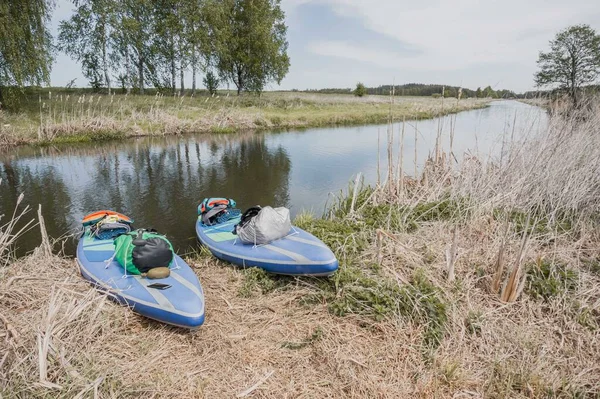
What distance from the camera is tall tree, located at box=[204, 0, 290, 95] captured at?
28141mm

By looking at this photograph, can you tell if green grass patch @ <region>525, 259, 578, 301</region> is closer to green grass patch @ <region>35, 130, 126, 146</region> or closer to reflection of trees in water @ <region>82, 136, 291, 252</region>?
reflection of trees in water @ <region>82, 136, 291, 252</region>

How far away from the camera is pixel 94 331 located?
2.87 meters

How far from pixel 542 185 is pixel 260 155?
10.5 m

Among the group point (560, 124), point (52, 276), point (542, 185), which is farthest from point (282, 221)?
point (560, 124)

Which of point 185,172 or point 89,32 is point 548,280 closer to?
point 185,172

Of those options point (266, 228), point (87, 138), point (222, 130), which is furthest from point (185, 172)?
point (222, 130)

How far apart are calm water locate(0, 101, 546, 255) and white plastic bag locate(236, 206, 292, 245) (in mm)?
1980

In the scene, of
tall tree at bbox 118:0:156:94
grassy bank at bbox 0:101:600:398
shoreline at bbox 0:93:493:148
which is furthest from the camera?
tall tree at bbox 118:0:156:94

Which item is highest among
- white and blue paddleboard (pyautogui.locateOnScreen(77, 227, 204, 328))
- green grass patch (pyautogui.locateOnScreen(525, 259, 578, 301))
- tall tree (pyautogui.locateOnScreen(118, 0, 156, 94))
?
tall tree (pyautogui.locateOnScreen(118, 0, 156, 94))

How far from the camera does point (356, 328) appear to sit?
124 inches

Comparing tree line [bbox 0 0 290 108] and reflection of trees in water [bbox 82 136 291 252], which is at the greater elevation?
tree line [bbox 0 0 290 108]

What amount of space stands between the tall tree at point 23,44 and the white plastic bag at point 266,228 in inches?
609

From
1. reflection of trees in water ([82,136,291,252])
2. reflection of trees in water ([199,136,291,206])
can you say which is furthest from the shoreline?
reflection of trees in water ([199,136,291,206])

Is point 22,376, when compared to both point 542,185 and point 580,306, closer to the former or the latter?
point 580,306
